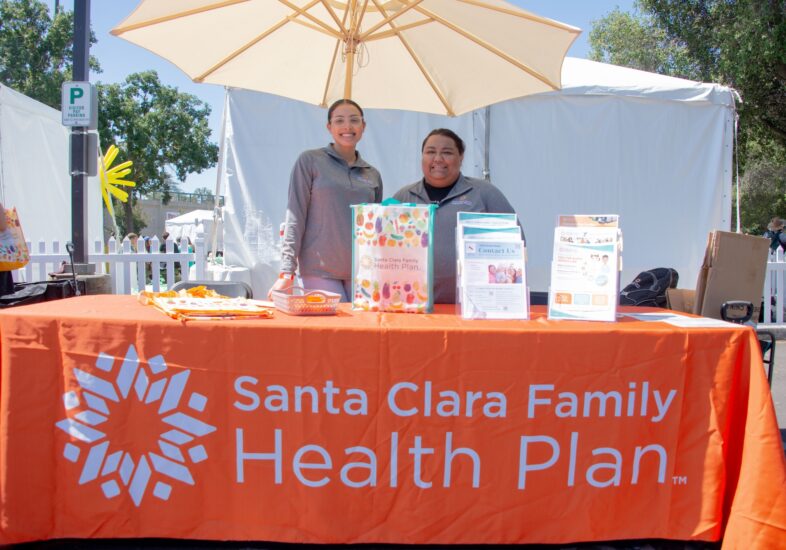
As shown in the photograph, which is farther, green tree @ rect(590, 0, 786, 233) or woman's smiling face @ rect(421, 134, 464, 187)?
green tree @ rect(590, 0, 786, 233)

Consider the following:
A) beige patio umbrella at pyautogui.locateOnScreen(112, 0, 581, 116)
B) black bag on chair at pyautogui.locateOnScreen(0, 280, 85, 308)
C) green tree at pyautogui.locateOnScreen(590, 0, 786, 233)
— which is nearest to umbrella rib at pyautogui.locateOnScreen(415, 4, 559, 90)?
beige patio umbrella at pyautogui.locateOnScreen(112, 0, 581, 116)

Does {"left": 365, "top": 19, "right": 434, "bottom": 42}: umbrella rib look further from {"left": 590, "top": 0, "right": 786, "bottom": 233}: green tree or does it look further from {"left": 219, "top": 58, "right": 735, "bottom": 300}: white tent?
{"left": 590, "top": 0, "right": 786, "bottom": 233}: green tree

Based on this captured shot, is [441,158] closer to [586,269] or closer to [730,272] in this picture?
[586,269]

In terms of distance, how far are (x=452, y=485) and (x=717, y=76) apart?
39.4ft

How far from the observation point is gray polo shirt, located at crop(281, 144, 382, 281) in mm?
2662

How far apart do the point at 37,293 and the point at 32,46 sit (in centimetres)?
2349

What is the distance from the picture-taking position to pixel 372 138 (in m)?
5.45

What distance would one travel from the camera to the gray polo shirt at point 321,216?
2662 mm

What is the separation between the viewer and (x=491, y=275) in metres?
2.07

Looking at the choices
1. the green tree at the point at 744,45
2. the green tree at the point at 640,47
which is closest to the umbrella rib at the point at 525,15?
the green tree at the point at 744,45

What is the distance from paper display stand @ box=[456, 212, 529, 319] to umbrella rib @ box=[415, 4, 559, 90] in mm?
1522

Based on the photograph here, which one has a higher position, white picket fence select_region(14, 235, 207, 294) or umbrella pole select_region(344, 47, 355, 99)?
umbrella pole select_region(344, 47, 355, 99)

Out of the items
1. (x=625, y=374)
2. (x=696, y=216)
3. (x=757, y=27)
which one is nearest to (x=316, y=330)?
(x=625, y=374)

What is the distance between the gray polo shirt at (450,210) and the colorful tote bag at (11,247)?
2.99 meters
